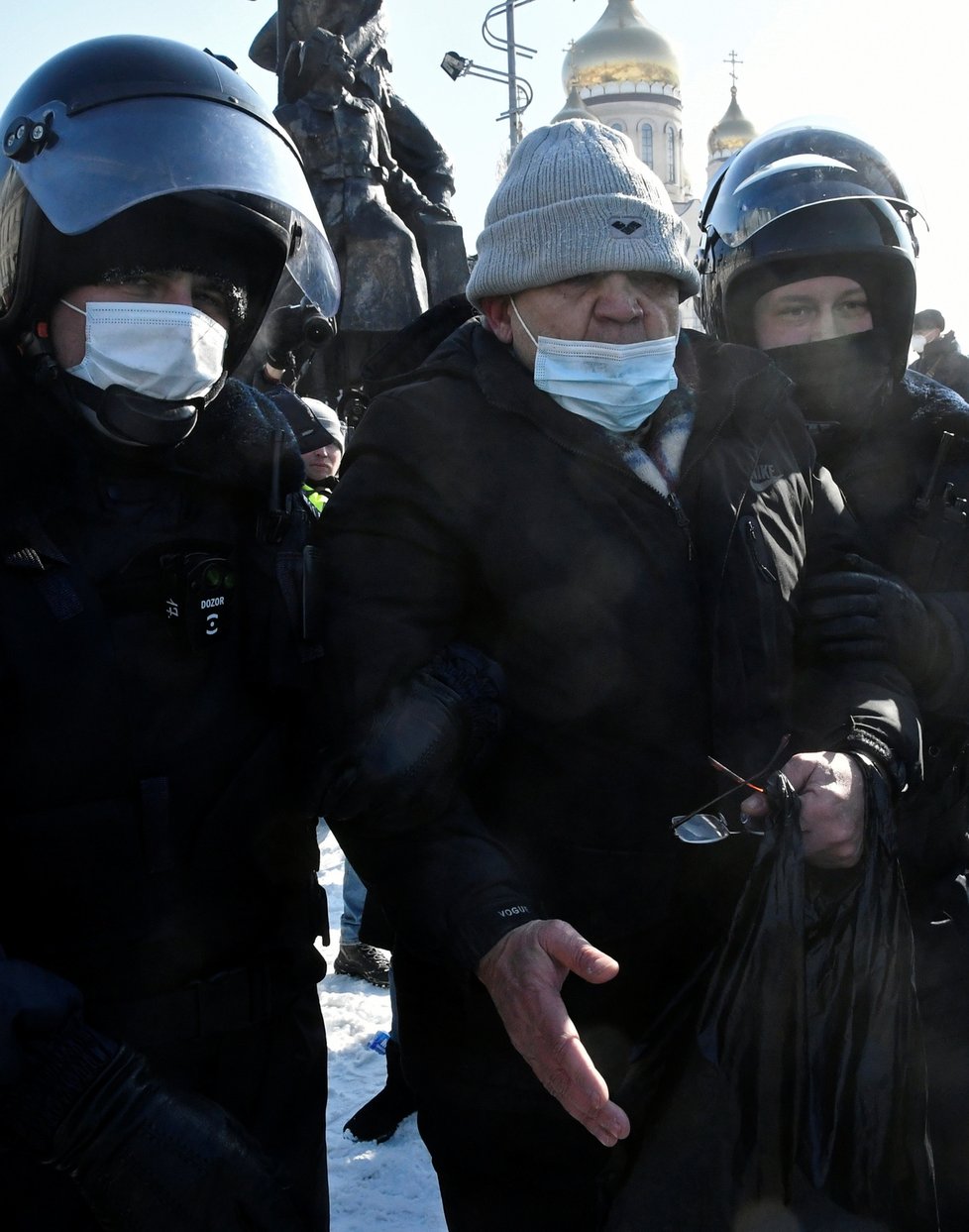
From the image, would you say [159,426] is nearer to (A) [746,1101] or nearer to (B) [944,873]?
(A) [746,1101]

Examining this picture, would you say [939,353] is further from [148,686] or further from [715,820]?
[148,686]

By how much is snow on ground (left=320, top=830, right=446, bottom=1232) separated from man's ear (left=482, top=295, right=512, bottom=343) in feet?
5.37

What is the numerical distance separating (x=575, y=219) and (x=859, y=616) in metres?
0.77

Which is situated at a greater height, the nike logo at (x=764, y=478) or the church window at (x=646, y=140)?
the church window at (x=646, y=140)

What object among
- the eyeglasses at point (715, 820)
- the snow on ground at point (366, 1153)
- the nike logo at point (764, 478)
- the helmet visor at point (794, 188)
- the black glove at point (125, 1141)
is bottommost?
the snow on ground at point (366, 1153)

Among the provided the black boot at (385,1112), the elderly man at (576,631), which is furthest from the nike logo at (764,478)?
the black boot at (385,1112)

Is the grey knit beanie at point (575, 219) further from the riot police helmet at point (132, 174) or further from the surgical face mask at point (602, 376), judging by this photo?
the riot police helmet at point (132, 174)

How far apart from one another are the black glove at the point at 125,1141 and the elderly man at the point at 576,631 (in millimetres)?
383

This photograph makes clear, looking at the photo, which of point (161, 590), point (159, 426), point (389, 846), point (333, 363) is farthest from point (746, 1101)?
point (333, 363)

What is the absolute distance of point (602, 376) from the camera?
175cm

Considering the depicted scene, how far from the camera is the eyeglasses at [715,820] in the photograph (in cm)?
153

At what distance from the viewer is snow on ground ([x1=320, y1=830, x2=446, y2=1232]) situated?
9.18 feet

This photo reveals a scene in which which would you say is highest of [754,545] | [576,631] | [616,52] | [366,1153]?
[616,52]

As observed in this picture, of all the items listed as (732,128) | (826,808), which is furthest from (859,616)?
(732,128)
